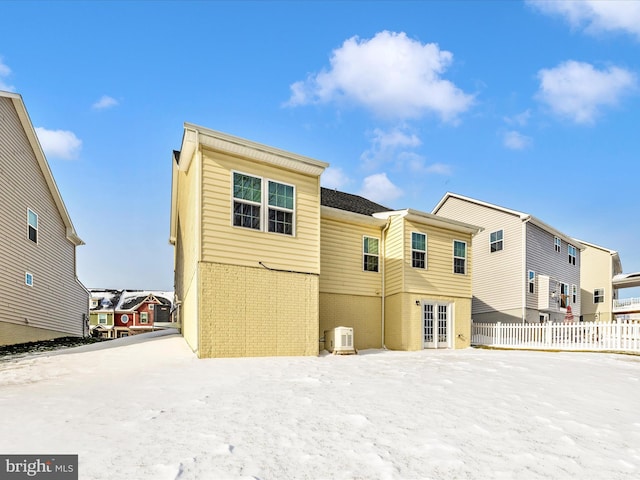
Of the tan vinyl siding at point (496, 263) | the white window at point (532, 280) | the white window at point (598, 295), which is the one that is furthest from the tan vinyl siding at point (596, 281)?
the tan vinyl siding at point (496, 263)

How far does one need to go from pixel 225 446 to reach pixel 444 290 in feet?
48.4

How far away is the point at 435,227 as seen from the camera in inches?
703

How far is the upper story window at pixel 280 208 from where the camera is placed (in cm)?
1274

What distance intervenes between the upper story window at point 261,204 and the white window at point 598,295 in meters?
36.1

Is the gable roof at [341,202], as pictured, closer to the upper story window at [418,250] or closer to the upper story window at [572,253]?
the upper story window at [418,250]

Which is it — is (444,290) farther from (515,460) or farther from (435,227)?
(515,460)

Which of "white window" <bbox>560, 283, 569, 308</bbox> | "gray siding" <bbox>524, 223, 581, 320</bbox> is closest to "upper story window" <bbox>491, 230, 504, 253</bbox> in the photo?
"gray siding" <bbox>524, 223, 581, 320</bbox>

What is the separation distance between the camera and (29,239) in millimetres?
16109

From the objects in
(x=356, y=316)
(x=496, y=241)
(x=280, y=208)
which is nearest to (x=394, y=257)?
(x=356, y=316)

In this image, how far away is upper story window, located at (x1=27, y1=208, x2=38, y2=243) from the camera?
16.1 meters

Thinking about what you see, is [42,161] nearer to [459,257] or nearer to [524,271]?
[459,257]

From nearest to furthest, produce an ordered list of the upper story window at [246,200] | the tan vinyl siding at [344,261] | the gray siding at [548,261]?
the upper story window at [246,200], the tan vinyl siding at [344,261], the gray siding at [548,261]

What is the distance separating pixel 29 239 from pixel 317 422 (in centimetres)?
1613

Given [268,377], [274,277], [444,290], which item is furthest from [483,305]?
[268,377]
